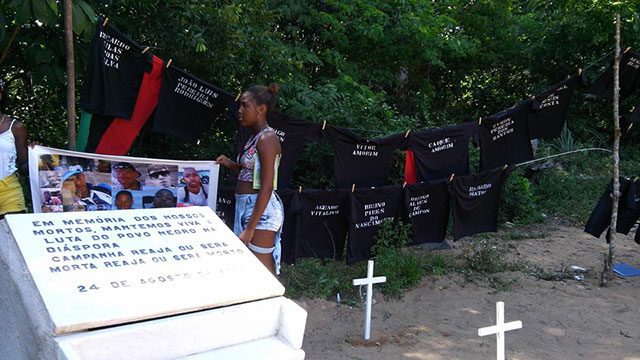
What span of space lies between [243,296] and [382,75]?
754cm

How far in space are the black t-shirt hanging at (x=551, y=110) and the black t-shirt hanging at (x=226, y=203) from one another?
3.16 m

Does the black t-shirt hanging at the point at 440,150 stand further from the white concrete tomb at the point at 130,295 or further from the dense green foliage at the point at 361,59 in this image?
the white concrete tomb at the point at 130,295

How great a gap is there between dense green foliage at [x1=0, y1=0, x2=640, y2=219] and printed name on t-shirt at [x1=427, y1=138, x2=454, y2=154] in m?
0.65

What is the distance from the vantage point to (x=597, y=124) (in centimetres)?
1316

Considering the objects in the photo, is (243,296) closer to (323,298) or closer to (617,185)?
(323,298)

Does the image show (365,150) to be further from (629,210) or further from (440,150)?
(629,210)

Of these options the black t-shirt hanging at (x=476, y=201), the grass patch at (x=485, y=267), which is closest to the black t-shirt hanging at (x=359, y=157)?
the black t-shirt hanging at (x=476, y=201)

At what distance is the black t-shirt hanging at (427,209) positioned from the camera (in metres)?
5.45

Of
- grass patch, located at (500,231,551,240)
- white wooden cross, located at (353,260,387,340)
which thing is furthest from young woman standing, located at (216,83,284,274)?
grass patch, located at (500,231,551,240)

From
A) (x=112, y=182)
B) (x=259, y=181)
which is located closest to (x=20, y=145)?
(x=112, y=182)

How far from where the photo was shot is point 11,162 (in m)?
3.83

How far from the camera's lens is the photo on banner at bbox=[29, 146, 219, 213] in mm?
3824

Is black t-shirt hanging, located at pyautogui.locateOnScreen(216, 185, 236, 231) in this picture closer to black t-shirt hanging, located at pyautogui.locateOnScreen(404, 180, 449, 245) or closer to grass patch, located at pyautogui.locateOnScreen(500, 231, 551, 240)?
black t-shirt hanging, located at pyautogui.locateOnScreen(404, 180, 449, 245)

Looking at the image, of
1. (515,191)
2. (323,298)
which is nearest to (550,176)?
(515,191)
